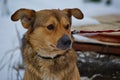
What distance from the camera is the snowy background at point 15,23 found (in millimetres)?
5500

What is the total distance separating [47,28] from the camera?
3.82 m

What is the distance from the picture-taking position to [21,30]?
5887mm

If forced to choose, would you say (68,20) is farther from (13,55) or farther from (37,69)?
(13,55)

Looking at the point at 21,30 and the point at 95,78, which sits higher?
the point at 21,30

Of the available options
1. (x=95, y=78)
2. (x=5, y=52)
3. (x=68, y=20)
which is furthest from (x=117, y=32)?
(x=5, y=52)

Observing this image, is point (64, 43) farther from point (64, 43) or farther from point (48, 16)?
point (48, 16)

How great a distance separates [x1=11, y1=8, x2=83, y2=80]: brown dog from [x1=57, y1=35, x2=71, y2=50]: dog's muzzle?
23mm

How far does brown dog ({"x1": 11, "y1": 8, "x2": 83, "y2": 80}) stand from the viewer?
151 inches

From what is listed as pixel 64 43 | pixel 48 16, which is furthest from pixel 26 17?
pixel 64 43

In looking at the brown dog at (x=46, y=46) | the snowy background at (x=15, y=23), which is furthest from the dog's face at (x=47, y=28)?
A: the snowy background at (x=15, y=23)

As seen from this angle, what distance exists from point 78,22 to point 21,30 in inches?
34.6

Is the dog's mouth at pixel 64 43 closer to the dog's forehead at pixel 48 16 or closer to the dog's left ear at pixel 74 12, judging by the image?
the dog's forehead at pixel 48 16

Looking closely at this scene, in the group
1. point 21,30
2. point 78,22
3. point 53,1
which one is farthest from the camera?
point 53,1

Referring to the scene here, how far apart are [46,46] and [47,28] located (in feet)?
0.59
